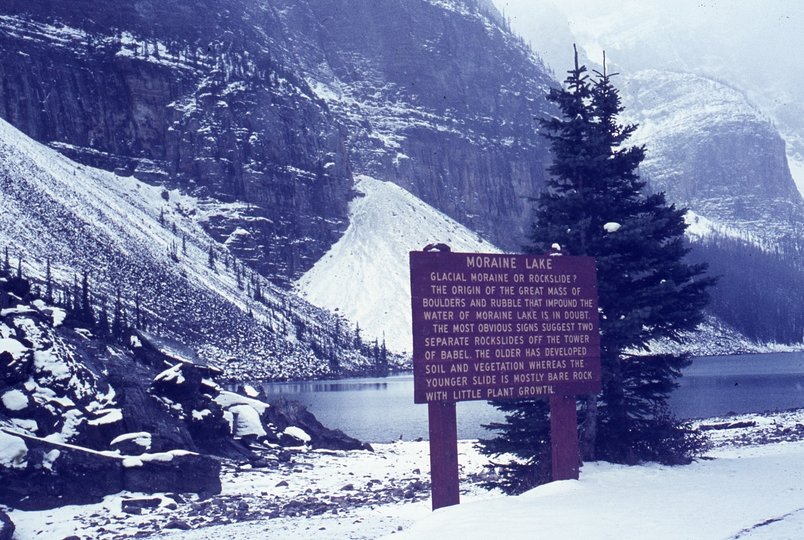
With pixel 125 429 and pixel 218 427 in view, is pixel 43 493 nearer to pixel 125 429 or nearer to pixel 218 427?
pixel 125 429

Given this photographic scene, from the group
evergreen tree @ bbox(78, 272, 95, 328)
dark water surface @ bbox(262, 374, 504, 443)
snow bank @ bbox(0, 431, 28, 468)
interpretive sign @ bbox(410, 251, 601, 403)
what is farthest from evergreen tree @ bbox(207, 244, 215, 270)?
interpretive sign @ bbox(410, 251, 601, 403)

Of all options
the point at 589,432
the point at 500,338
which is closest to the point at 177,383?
the point at 589,432

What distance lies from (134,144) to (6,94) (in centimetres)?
3130

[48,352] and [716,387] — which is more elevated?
[48,352]

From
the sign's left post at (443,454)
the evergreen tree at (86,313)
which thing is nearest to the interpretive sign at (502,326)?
the sign's left post at (443,454)

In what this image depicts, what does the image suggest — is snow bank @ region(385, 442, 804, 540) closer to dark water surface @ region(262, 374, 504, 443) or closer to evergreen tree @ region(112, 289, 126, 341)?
evergreen tree @ region(112, 289, 126, 341)

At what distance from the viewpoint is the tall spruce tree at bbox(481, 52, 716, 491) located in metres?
18.9

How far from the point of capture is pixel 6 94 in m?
180

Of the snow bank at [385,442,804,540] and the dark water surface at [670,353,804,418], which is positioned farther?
the dark water surface at [670,353,804,418]

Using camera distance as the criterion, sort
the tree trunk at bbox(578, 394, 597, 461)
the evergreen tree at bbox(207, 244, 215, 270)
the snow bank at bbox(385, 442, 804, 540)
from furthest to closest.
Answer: the evergreen tree at bbox(207, 244, 215, 270) → the tree trunk at bbox(578, 394, 597, 461) → the snow bank at bbox(385, 442, 804, 540)

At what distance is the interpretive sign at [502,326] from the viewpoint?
14586 mm

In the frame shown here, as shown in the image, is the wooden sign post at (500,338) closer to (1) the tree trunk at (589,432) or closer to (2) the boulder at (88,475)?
(1) the tree trunk at (589,432)

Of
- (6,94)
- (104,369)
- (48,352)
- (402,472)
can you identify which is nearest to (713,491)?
(402,472)

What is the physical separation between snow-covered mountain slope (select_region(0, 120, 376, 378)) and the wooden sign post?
90148mm
